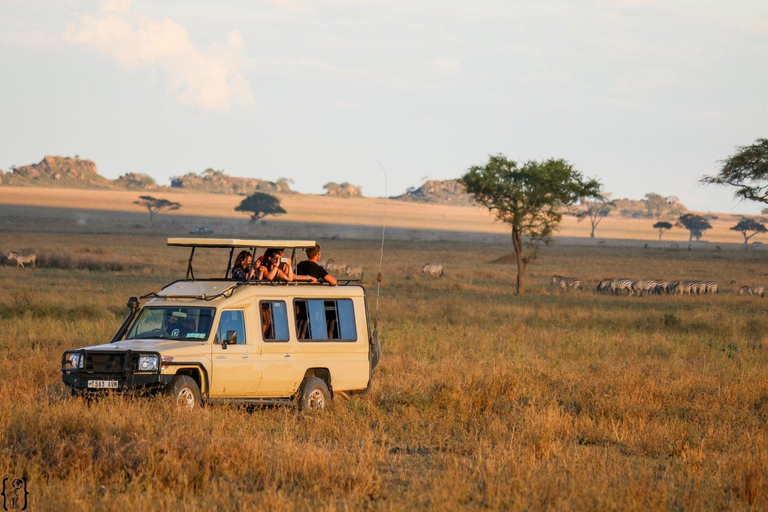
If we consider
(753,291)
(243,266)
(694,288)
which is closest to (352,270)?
(694,288)

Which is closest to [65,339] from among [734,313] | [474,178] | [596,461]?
[596,461]

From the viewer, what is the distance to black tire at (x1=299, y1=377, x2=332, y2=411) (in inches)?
475

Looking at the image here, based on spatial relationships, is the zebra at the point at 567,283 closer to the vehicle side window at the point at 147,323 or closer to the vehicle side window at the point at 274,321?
the vehicle side window at the point at 274,321

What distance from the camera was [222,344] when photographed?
37.4 ft

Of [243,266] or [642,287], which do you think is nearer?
[243,266]

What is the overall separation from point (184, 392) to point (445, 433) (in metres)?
2.85

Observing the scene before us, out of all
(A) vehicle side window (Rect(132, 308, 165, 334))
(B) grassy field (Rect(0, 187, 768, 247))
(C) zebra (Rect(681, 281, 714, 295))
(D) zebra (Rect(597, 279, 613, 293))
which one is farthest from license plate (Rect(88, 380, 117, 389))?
(B) grassy field (Rect(0, 187, 768, 247))

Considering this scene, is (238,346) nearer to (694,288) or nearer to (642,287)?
(642,287)

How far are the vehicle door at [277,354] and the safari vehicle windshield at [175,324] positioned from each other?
72cm

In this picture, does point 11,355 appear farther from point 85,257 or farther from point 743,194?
point 85,257

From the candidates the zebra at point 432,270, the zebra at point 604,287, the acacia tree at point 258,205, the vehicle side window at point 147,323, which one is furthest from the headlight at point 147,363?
the acacia tree at point 258,205

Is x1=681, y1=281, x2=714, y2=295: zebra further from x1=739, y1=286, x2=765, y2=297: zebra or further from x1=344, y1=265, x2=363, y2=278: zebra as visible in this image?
x1=344, y1=265, x2=363, y2=278: zebra

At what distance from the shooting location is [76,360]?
11172mm

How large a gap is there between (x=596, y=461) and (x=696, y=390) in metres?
5.50
